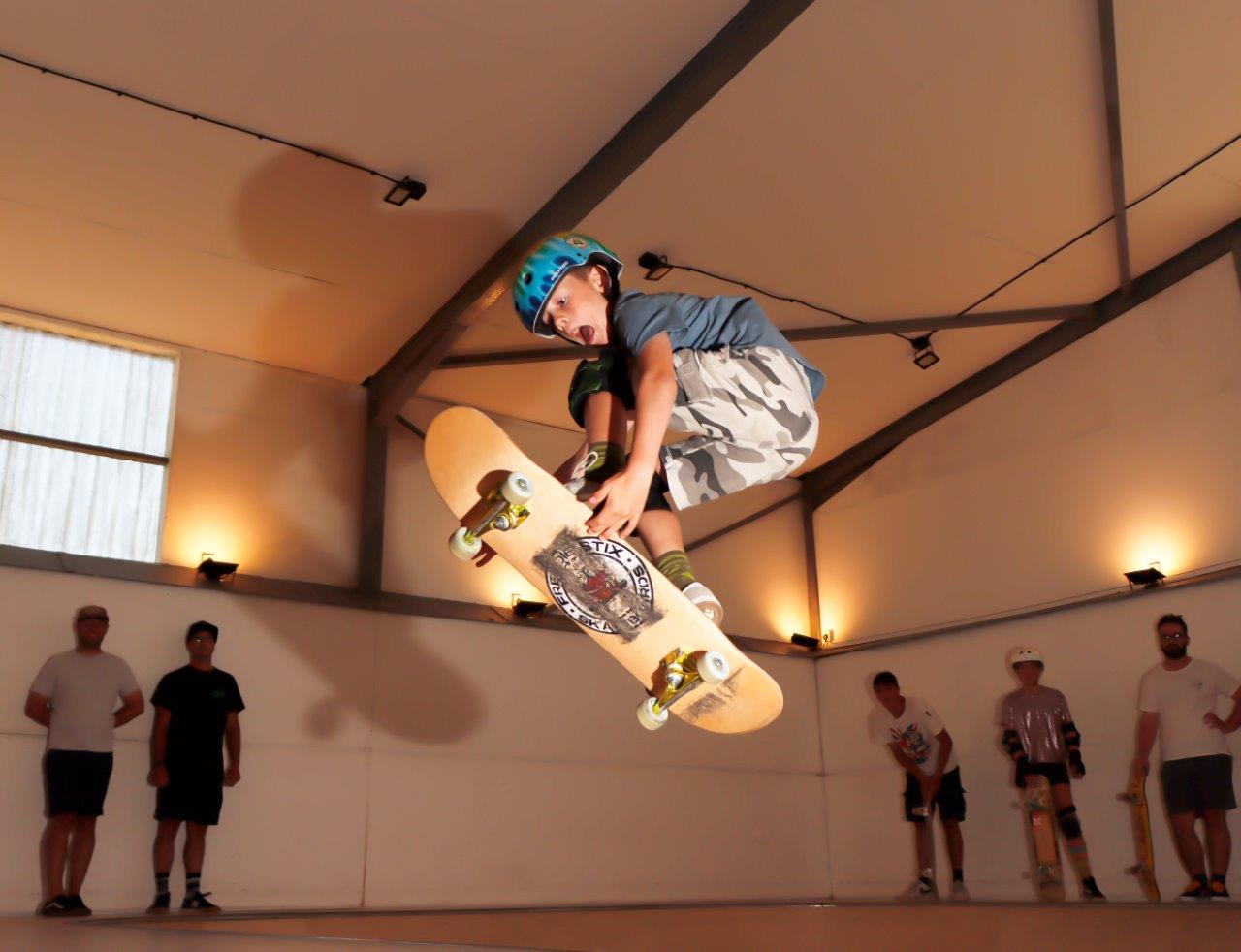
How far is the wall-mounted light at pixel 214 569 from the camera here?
6.91 m

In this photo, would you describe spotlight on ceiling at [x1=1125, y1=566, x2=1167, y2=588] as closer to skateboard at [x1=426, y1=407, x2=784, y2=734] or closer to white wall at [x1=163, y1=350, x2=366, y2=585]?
white wall at [x1=163, y1=350, x2=366, y2=585]

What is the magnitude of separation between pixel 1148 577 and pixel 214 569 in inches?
234

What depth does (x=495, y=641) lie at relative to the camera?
26.4ft

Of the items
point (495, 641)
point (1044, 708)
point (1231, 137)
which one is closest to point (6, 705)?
point (495, 641)

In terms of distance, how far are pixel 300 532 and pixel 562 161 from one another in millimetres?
3091

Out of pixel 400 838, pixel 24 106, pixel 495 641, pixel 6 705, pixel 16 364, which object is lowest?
pixel 400 838

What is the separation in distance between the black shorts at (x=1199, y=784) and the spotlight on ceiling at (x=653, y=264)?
4.12m

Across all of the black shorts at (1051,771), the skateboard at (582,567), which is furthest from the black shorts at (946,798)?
the skateboard at (582,567)

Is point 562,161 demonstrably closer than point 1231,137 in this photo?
Yes

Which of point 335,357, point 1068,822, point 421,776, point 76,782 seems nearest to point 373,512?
point 335,357

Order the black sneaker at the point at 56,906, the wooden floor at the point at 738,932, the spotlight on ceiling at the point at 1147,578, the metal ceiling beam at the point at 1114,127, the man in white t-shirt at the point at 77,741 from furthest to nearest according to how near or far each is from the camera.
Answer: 1. the spotlight on ceiling at the point at 1147,578
2. the metal ceiling beam at the point at 1114,127
3. the man in white t-shirt at the point at 77,741
4. the black sneaker at the point at 56,906
5. the wooden floor at the point at 738,932

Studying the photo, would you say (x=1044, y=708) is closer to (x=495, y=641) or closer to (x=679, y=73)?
(x=495, y=641)

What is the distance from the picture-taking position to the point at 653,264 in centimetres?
706

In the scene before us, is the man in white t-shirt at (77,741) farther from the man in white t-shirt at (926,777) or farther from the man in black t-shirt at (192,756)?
the man in white t-shirt at (926,777)
